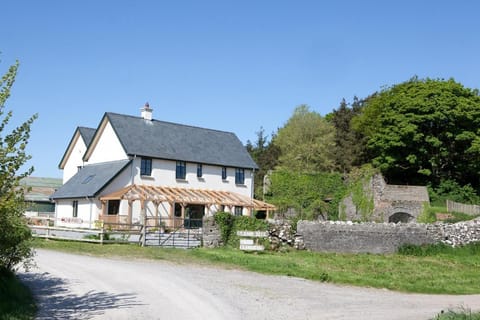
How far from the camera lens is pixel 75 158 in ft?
164

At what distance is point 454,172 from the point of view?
48.2m

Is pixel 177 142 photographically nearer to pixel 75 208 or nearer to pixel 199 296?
pixel 75 208

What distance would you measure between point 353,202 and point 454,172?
33.9 feet

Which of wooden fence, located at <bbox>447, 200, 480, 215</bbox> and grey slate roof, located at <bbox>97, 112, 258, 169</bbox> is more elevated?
grey slate roof, located at <bbox>97, 112, 258, 169</bbox>

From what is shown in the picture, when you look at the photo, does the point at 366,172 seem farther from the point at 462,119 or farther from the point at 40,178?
the point at 40,178

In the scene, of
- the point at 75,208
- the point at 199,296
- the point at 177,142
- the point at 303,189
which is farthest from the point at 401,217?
the point at 199,296

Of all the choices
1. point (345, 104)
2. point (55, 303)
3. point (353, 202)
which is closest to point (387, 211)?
point (353, 202)

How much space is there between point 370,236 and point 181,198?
15871 millimetres

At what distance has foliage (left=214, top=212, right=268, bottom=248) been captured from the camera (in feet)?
89.1

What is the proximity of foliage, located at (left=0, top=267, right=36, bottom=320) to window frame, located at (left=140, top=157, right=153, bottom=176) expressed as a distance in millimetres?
27686

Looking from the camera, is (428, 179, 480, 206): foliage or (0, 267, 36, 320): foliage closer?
(0, 267, 36, 320): foliage

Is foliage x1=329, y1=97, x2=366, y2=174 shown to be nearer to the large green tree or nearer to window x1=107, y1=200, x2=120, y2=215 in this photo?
the large green tree

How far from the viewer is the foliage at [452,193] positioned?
4406 centimetres

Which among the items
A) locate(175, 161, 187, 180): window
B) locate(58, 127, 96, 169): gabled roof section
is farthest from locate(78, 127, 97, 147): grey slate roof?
locate(175, 161, 187, 180): window
